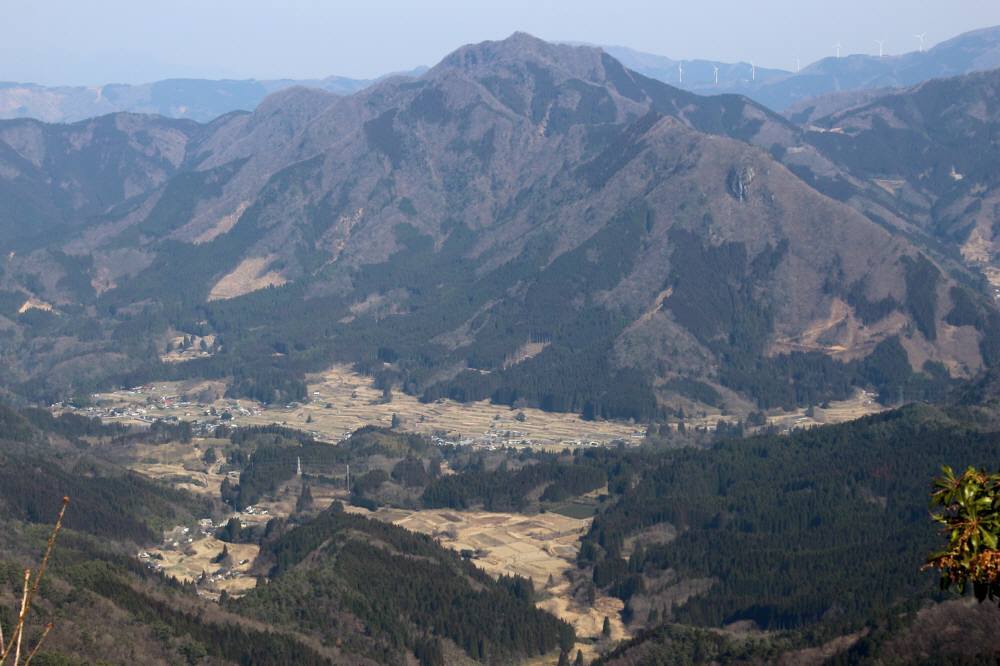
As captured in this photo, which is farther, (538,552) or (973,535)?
(538,552)

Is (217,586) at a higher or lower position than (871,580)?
lower

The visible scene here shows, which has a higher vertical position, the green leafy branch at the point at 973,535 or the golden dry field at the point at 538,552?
the green leafy branch at the point at 973,535

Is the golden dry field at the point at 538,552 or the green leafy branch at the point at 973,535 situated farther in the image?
the golden dry field at the point at 538,552

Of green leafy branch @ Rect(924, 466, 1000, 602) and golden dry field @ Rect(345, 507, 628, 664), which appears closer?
green leafy branch @ Rect(924, 466, 1000, 602)

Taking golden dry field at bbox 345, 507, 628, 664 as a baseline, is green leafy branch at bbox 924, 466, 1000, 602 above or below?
above

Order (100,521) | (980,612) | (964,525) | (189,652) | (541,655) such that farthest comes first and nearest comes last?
(100,521) < (541,655) < (189,652) < (980,612) < (964,525)

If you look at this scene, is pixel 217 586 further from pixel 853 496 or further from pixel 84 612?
pixel 853 496

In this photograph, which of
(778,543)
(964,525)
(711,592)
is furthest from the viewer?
(778,543)

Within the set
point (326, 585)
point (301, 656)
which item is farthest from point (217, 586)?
point (301, 656)

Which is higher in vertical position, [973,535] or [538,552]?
[973,535]

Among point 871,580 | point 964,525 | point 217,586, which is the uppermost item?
point 964,525

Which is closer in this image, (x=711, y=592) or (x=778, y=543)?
(x=711, y=592)
